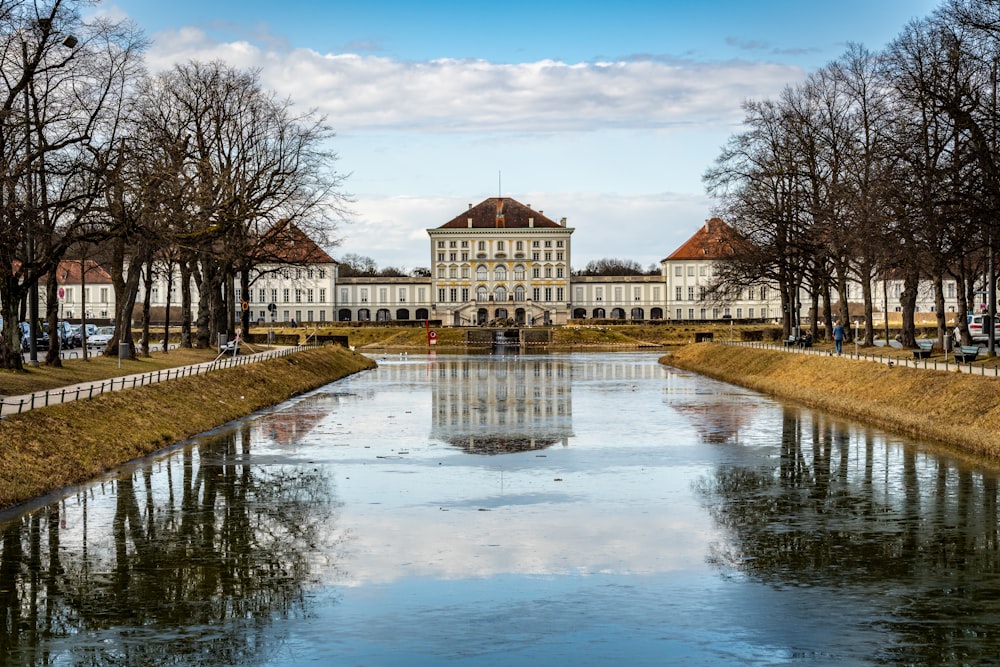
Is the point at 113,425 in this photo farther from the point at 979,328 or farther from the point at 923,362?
the point at 979,328

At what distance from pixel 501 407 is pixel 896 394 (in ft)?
40.6

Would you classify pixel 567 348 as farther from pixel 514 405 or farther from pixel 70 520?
pixel 70 520

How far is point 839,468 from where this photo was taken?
84.2 feet

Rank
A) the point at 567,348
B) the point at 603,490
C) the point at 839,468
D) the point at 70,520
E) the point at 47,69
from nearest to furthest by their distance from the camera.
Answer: the point at 70,520 < the point at 603,490 < the point at 839,468 < the point at 47,69 < the point at 567,348

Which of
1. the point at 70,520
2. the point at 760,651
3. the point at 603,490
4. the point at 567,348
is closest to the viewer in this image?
the point at 760,651

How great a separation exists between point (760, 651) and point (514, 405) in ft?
98.7

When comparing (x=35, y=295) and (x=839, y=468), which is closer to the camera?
(x=839, y=468)

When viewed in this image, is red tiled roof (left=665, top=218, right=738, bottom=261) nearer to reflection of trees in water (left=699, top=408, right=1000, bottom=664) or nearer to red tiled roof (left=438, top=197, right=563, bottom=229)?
red tiled roof (left=438, top=197, right=563, bottom=229)

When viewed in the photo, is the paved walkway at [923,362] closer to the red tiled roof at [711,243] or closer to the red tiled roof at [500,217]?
the red tiled roof at [711,243]

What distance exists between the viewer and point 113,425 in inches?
1147

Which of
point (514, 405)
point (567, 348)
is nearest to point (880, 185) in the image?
point (514, 405)

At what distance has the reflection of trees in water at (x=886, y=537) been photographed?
43.5ft

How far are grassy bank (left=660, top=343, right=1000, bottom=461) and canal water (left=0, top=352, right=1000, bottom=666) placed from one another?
143 centimetres

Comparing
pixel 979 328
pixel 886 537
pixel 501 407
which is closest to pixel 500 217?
pixel 979 328
